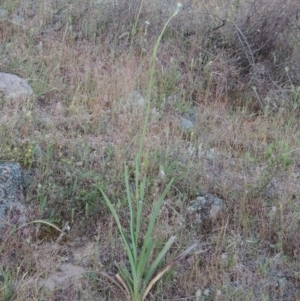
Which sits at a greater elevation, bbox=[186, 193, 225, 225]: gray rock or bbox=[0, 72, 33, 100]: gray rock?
bbox=[186, 193, 225, 225]: gray rock

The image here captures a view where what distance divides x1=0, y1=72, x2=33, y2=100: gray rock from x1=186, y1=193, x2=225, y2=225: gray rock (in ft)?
5.78

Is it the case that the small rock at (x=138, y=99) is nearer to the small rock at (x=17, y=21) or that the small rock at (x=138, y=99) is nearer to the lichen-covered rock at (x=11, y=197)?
the lichen-covered rock at (x=11, y=197)

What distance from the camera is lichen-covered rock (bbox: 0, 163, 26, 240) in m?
2.96

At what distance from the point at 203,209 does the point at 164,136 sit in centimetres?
90

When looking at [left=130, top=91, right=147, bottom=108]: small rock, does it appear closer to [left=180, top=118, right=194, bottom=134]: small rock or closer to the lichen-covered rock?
[left=180, top=118, right=194, bottom=134]: small rock

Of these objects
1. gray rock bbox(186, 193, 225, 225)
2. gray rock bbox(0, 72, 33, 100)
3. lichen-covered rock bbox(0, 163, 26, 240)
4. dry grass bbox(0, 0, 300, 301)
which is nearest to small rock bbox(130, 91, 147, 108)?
dry grass bbox(0, 0, 300, 301)

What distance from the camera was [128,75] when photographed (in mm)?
4676

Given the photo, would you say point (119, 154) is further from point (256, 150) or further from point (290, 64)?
point (290, 64)

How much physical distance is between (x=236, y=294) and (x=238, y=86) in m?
2.50

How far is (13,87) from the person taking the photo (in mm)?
4305

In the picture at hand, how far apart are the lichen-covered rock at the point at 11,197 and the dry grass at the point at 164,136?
0.09 meters

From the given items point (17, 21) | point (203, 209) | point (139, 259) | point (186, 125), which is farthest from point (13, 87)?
point (139, 259)

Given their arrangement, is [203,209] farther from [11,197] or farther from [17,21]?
[17,21]

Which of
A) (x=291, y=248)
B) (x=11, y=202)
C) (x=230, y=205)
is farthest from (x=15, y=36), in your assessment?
(x=291, y=248)
